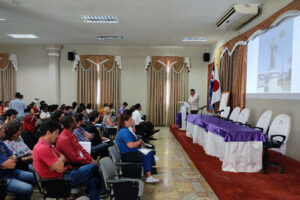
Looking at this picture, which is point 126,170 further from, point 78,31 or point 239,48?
point 78,31

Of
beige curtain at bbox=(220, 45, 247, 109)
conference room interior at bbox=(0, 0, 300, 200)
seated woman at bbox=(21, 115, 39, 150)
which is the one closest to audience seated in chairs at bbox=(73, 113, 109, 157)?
conference room interior at bbox=(0, 0, 300, 200)

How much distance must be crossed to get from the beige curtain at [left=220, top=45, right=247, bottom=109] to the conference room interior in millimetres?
36

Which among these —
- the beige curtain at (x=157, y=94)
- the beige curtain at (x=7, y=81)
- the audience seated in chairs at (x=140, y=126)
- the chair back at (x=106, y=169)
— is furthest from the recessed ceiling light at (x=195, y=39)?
the beige curtain at (x=7, y=81)

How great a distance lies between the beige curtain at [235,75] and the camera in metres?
5.74

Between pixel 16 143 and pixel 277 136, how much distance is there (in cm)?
397

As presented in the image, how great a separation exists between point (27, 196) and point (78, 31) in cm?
601

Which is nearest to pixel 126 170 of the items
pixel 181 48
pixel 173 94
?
pixel 173 94

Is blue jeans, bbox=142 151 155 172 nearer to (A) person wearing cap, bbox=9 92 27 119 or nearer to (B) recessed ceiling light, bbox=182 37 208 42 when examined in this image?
(A) person wearing cap, bbox=9 92 27 119

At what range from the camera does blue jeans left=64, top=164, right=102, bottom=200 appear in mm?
2383

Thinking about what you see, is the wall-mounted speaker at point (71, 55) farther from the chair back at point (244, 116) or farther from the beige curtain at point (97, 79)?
the chair back at point (244, 116)

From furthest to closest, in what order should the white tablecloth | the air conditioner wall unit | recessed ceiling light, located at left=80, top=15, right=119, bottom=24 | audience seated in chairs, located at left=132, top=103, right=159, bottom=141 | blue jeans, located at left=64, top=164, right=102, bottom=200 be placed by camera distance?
recessed ceiling light, located at left=80, top=15, right=119, bottom=24
audience seated in chairs, located at left=132, top=103, right=159, bottom=141
the air conditioner wall unit
the white tablecloth
blue jeans, located at left=64, top=164, right=102, bottom=200

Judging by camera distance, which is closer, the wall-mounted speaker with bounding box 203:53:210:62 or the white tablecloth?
the white tablecloth

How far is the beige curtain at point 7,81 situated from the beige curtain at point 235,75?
871cm

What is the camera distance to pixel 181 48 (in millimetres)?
9617
